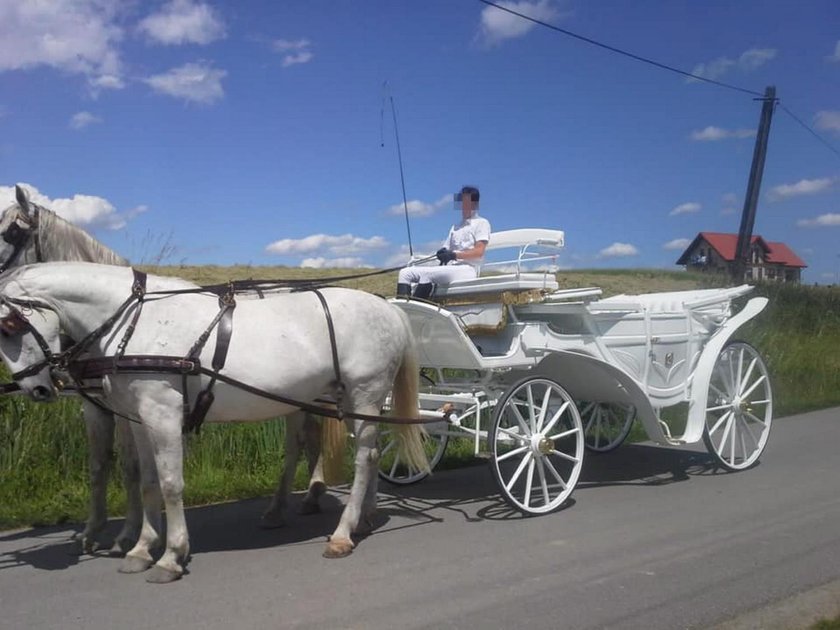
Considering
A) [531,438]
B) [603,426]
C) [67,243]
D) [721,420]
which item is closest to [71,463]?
[67,243]

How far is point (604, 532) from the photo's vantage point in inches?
229

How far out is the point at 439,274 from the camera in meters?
6.86

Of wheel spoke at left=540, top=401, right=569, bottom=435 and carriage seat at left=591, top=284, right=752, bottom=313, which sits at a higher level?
carriage seat at left=591, top=284, right=752, bottom=313

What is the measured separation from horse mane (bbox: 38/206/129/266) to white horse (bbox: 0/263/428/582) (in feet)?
1.05

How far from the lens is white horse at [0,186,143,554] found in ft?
17.1

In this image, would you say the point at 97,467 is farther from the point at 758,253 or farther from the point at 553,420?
the point at 758,253

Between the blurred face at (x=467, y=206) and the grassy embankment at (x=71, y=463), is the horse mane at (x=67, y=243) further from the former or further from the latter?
the blurred face at (x=467, y=206)

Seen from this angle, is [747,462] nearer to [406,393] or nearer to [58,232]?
[406,393]

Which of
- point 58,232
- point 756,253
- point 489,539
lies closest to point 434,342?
point 489,539

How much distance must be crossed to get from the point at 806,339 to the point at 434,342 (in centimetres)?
1412

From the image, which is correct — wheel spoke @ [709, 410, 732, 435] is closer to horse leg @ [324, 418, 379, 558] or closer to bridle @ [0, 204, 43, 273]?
horse leg @ [324, 418, 379, 558]

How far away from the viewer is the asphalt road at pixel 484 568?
4.27 metres

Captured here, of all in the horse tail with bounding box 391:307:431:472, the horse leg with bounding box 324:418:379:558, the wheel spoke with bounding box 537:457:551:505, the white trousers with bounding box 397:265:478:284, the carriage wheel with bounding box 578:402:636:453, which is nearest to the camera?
the horse leg with bounding box 324:418:379:558

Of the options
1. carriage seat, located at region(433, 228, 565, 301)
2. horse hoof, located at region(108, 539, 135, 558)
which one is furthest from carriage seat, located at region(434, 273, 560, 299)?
horse hoof, located at region(108, 539, 135, 558)
